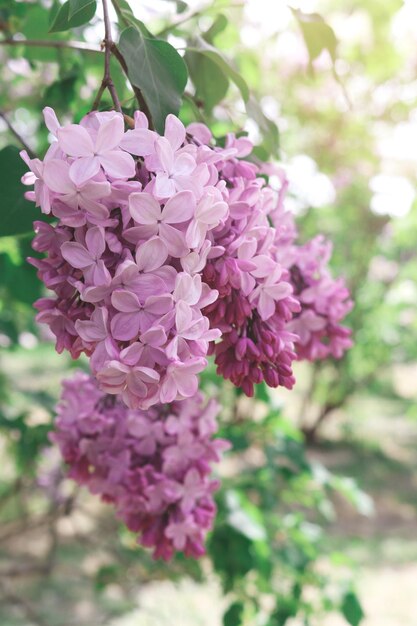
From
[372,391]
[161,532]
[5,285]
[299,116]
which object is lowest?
[372,391]

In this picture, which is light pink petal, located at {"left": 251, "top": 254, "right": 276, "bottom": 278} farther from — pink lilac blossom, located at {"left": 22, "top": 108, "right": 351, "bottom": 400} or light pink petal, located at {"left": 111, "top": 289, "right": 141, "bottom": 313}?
light pink petal, located at {"left": 111, "top": 289, "right": 141, "bottom": 313}

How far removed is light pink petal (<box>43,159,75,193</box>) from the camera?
42cm

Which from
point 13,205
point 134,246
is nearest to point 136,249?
point 134,246

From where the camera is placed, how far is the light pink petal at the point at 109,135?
0.42 meters

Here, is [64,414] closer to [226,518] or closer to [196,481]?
[196,481]

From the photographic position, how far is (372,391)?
16.9ft

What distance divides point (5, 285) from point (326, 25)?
0.68 m

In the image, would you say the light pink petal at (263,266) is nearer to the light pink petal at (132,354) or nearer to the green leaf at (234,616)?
the light pink petal at (132,354)

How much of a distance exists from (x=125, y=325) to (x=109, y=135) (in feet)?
0.38

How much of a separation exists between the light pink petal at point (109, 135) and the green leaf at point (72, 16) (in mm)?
137

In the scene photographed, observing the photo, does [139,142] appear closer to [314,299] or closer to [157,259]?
[157,259]

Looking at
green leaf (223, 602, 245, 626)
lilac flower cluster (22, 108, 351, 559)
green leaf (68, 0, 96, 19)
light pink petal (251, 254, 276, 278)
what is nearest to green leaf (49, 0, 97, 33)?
A: green leaf (68, 0, 96, 19)

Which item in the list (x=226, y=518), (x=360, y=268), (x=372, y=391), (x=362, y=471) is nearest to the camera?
(x=226, y=518)

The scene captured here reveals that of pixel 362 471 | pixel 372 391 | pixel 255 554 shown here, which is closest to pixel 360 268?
pixel 372 391
